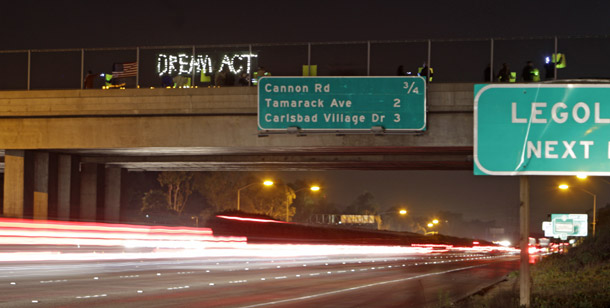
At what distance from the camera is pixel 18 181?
3675cm

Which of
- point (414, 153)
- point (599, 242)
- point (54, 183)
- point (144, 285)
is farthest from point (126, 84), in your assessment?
point (599, 242)

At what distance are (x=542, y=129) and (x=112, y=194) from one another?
41527mm

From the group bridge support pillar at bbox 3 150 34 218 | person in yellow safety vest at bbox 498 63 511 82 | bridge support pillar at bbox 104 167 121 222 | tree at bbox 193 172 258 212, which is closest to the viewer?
person in yellow safety vest at bbox 498 63 511 82

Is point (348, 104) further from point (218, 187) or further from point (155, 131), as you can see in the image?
point (218, 187)

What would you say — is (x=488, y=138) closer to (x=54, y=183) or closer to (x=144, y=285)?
(x=144, y=285)

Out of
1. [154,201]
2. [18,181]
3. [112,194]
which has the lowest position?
[154,201]

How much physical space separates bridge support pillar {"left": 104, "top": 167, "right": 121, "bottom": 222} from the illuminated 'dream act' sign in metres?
12.4

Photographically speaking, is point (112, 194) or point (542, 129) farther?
point (112, 194)

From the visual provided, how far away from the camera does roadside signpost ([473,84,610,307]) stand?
28.1 feet

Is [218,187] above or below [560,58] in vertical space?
below

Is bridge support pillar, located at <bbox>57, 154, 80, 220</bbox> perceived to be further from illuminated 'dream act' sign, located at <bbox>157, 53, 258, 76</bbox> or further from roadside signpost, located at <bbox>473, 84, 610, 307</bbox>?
roadside signpost, located at <bbox>473, 84, 610, 307</bbox>

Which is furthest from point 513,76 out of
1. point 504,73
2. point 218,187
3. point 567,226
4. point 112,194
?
point 218,187

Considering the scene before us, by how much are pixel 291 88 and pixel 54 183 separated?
13.7 metres

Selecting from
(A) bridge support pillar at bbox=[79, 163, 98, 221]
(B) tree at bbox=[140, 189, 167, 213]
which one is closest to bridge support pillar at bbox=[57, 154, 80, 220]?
(A) bridge support pillar at bbox=[79, 163, 98, 221]
